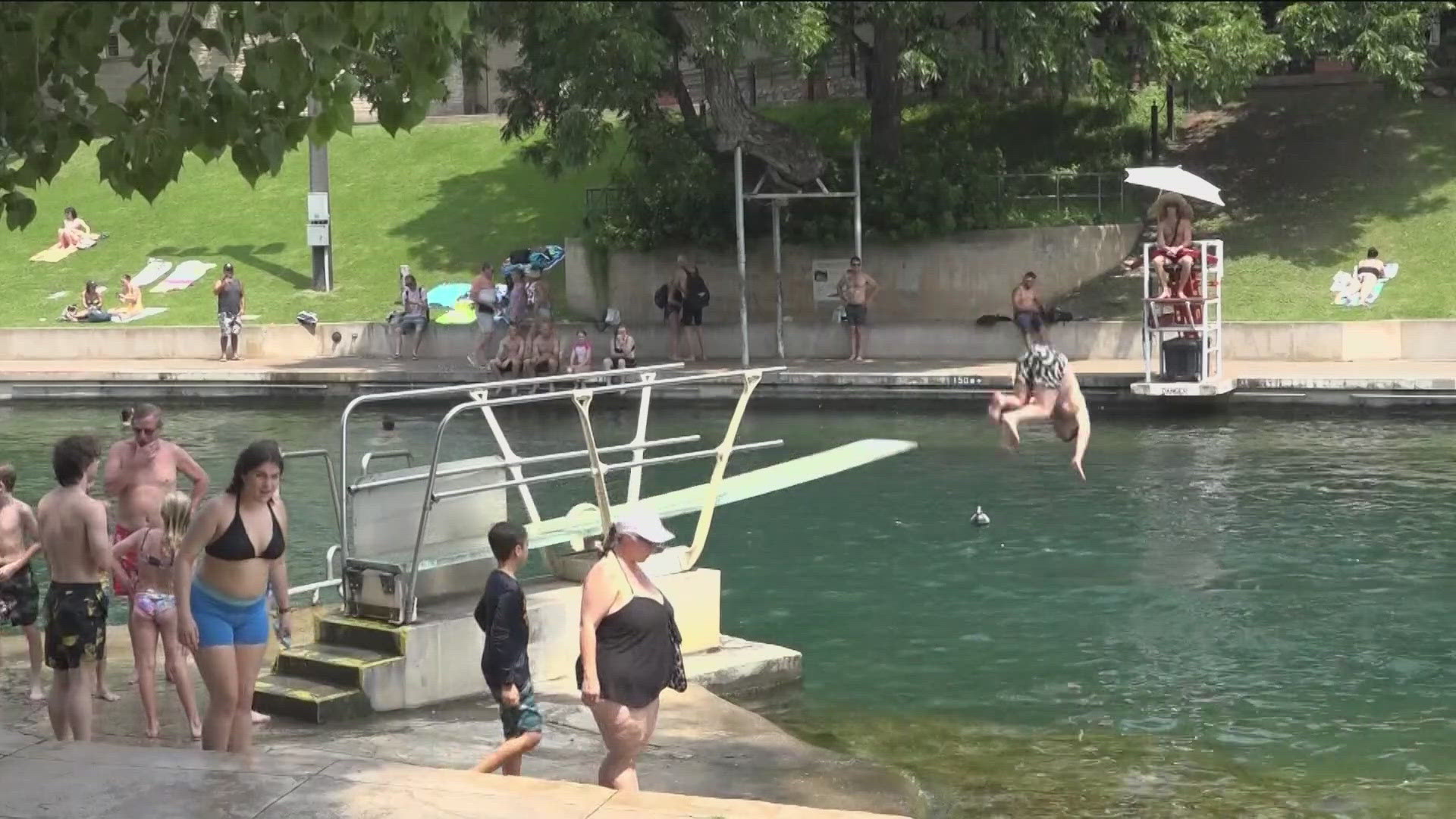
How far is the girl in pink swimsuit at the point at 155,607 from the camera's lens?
391 inches

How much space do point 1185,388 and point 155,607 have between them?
1697cm

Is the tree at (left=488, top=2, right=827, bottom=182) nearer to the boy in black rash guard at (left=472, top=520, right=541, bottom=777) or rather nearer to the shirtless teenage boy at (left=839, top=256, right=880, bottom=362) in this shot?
the shirtless teenage boy at (left=839, top=256, right=880, bottom=362)

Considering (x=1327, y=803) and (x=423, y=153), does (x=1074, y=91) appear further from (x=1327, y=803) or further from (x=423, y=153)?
(x=1327, y=803)

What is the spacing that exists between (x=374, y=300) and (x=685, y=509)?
23008 mm

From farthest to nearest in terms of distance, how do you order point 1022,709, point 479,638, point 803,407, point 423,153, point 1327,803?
point 423,153 < point 803,407 < point 1022,709 < point 479,638 < point 1327,803

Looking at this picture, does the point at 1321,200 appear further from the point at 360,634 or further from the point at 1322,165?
the point at 360,634

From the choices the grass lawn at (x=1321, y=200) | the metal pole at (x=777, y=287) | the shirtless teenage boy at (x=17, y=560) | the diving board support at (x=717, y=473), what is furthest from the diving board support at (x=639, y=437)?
the grass lawn at (x=1321, y=200)

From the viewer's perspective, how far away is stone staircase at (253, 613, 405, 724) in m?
10.7

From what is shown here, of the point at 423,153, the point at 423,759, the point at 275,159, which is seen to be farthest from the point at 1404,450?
the point at 423,153

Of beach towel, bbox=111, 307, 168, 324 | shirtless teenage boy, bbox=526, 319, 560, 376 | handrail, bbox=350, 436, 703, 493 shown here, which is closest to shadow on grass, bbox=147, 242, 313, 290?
beach towel, bbox=111, 307, 168, 324

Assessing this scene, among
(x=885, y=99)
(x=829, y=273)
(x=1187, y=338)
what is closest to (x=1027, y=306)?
(x=1187, y=338)

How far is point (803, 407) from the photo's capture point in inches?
1070

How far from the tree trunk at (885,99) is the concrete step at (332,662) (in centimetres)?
2239

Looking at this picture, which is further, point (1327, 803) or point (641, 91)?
point (641, 91)
